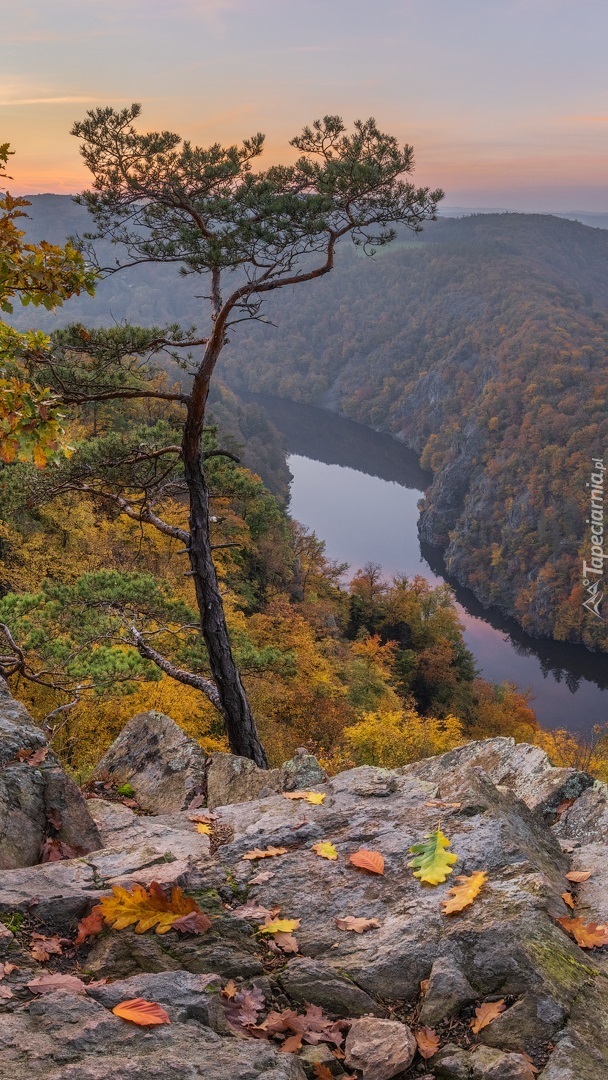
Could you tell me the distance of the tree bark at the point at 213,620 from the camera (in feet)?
31.8

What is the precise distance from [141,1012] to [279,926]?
1205 millimetres

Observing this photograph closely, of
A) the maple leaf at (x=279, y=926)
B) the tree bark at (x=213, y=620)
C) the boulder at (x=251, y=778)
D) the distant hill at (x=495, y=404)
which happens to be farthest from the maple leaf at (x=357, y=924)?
the distant hill at (x=495, y=404)

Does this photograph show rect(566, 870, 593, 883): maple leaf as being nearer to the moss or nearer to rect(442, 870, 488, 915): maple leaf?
rect(442, 870, 488, 915): maple leaf

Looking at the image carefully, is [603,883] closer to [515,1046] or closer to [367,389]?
[515,1046]

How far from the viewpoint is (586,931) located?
403 cm

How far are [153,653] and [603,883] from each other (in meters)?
7.38

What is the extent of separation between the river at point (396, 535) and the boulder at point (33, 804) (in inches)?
2528

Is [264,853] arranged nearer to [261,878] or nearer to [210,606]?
[261,878]

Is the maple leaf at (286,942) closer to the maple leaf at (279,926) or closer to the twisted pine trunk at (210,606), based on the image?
the maple leaf at (279,926)

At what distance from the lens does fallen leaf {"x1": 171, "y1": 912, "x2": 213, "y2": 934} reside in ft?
12.7

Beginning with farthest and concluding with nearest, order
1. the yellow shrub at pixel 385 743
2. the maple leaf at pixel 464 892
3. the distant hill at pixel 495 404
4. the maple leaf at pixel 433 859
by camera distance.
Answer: the distant hill at pixel 495 404 < the yellow shrub at pixel 385 743 < the maple leaf at pixel 433 859 < the maple leaf at pixel 464 892

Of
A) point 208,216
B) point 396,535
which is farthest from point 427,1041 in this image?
point 396,535

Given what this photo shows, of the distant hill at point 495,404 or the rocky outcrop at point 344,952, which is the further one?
the distant hill at point 495,404

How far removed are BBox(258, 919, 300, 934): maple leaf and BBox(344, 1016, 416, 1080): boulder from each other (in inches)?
29.7
